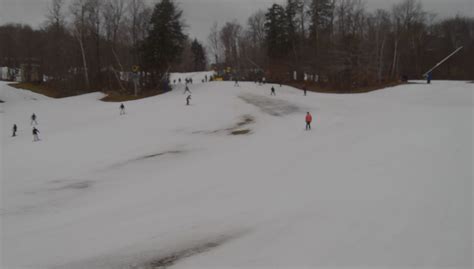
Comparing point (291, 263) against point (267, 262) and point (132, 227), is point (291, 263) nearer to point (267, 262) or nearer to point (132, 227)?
point (267, 262)

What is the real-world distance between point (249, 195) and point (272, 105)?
68.3ft

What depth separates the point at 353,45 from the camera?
41969 mm

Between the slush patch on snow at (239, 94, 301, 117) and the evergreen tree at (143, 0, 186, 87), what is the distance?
54.3 feet

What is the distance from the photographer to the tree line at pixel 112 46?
45.1m

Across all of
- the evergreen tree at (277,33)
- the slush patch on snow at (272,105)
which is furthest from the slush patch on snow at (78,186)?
the evergreen tree at (277,33)

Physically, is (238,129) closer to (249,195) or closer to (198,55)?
(249,195)

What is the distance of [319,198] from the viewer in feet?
29.4

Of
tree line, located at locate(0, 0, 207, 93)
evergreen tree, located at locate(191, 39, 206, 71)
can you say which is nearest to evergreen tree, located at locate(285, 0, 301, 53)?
tree line, located at locate(0, 0, 207, 93)

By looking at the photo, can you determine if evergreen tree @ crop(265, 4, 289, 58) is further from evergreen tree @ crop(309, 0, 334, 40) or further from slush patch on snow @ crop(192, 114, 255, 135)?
slush patch on snow @ crop(192, 114, 255, 135)

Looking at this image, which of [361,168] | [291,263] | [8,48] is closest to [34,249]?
[291,263]

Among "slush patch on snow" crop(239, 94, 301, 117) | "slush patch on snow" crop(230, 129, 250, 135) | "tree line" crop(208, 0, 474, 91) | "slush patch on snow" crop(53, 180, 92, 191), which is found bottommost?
"slush patch on snow" crop(53, 180, 92, 191)

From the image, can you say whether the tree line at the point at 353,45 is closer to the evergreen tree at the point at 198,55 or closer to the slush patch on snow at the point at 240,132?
the slush patch on snow at the point at 240,132

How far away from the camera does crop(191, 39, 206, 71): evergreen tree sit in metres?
108

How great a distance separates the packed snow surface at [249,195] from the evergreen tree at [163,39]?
25345 mm
